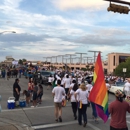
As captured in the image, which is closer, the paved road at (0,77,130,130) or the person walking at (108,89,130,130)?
the person walking at (108,89,130,130)

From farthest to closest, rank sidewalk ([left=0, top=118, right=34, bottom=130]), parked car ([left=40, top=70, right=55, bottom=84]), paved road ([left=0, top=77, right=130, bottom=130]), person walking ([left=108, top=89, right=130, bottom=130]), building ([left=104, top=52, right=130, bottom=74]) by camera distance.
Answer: building ([left=104, top=52, right=130, bottom=74])
parked car ([left=40, top=70, right=55, bottom=84])
paved road ([left=0, top=77, right=130, bottom=130])
sidewalk ([left=0, top=118, right=34, bottom=130])
person walking ([left=108, top=89, right=130, bottom=130])

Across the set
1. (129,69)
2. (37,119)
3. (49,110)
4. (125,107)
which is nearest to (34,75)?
(49,110)

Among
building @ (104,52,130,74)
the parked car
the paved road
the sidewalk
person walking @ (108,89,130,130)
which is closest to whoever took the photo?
person walking @ (108,89,130,130)

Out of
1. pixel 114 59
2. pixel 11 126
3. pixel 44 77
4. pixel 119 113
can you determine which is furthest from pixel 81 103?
pixel 114 59

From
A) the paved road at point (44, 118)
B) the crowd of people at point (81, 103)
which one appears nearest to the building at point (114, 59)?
the crowd of people at point (81, 103)

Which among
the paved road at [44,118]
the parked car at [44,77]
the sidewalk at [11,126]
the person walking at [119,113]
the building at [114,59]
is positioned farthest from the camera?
the building at [114,59]

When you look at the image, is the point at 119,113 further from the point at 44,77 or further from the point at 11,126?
the point at 44,77

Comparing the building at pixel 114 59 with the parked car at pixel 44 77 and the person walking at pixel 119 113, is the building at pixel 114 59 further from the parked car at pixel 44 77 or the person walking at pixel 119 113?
the person walking at pixel 119 113

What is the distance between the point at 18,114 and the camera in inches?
401

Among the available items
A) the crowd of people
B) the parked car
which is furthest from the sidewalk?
the parked car

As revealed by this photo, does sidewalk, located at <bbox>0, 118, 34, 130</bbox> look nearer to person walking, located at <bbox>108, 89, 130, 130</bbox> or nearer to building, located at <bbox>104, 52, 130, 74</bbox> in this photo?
person walking, located at <bbox>108, 89, 130, 130</bbox>

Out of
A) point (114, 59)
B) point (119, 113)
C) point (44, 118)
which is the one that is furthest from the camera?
point (114, 59)

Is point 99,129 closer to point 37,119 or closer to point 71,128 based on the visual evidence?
point 71,128

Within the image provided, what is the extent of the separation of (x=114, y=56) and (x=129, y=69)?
1611 inches
